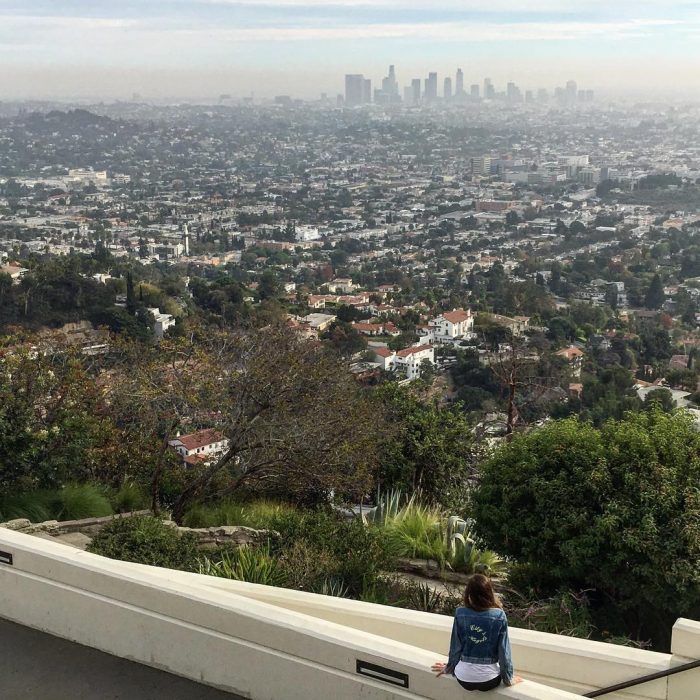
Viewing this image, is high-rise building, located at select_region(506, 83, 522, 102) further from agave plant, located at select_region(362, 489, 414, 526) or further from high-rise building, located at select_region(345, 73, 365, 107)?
agave plant, located at select_region(362, 489, 414, 526)

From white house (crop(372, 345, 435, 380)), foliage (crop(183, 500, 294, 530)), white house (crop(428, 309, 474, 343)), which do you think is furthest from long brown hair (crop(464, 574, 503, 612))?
white house (crop(428, 309, 474, 343))

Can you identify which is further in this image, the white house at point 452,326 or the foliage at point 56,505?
the white house at point 452,326

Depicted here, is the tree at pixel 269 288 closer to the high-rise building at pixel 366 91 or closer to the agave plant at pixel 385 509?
the agave plant at pixel 385 509

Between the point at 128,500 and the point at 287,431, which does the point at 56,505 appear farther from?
the point at 287,431

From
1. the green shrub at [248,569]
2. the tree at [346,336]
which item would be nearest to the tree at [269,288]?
the tree at [346,336]

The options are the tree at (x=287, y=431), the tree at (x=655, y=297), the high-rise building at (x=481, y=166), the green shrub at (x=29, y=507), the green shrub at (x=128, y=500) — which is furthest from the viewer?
the high-rise building at (x=481, y=166)

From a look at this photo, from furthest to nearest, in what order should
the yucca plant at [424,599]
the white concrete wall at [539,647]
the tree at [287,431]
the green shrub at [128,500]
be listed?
the tree at [287,431] → the green shrub at [128,500] → the yucca plant at [424,599] → the white concrete wall at [539,647]

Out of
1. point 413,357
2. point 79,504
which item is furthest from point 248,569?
point 413,357
